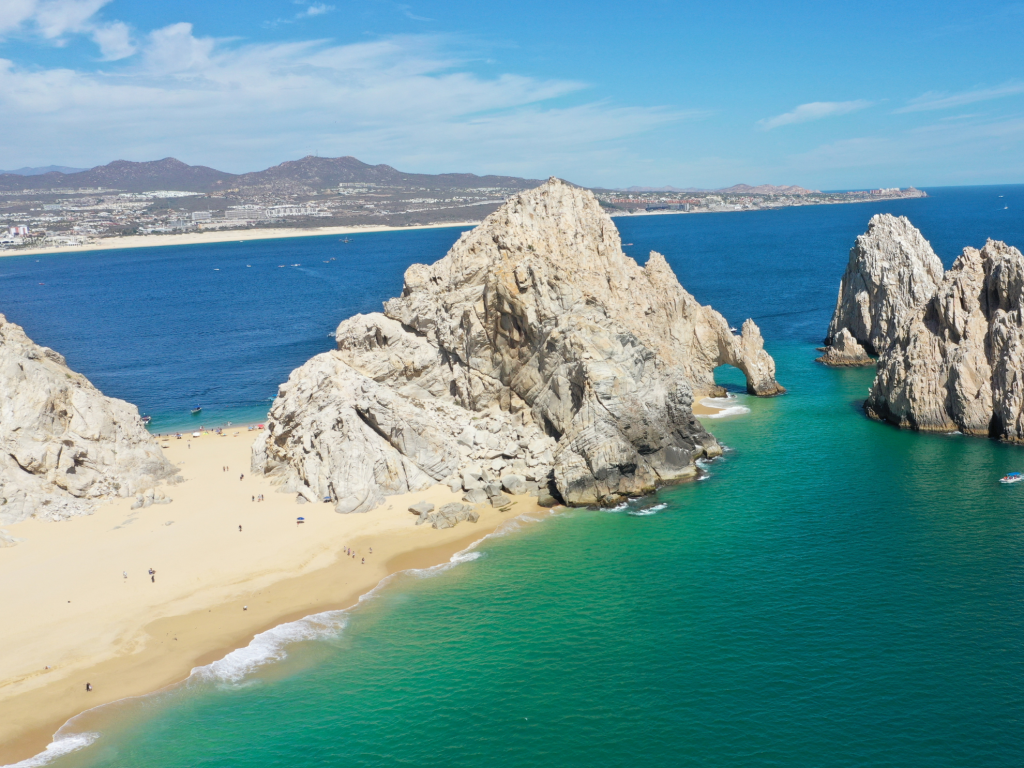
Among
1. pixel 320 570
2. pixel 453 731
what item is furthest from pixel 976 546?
pixel 320 570

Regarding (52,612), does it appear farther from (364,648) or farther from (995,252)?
(995,252)

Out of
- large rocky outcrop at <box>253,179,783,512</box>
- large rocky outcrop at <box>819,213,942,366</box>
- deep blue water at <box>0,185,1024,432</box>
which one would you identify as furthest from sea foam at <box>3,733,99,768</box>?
large rocky outcrop at <box>819,213,942,366</box>

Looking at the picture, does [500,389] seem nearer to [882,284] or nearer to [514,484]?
[514,484]

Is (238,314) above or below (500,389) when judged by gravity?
above

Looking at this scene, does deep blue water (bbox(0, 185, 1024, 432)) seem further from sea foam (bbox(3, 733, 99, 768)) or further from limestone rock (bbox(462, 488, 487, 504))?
sea foam (bbox(3, 733, 99, 768))

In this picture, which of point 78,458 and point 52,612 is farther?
point 78,458

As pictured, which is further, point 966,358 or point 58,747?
point 966,358

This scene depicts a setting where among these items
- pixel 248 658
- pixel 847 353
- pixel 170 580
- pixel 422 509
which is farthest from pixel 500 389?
pixel 847 353
